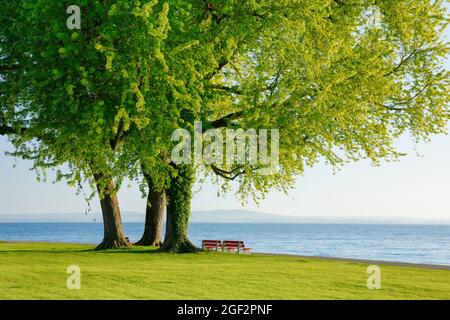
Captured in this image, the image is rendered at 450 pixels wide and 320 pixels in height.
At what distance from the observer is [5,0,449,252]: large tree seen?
21734 mm

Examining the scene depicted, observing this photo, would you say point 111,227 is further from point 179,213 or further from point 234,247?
point 234,247

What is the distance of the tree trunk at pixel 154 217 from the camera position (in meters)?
38.7

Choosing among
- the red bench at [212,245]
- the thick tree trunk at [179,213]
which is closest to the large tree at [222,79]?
the thick tree trunk at [179,213]

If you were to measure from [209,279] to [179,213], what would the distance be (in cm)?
1262

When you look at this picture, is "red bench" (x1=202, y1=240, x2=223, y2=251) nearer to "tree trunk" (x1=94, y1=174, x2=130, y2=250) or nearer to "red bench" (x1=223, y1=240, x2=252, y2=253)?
"red bench" (x1=223, y1=240, x2=252, y2=253)

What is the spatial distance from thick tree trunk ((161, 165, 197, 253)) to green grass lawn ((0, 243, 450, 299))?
9.40 ft

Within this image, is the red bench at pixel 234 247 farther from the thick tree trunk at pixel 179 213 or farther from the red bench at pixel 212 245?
the thick tree trunk at pixel 179 213

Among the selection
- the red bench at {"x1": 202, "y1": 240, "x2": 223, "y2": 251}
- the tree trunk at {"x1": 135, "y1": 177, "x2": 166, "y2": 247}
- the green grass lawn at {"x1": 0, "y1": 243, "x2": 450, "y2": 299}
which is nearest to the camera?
the green grass lawn at {"x1": 0, "y1": 243, "x2": 450, "y2": 299}

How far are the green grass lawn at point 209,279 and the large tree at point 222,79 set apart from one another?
3.99 m

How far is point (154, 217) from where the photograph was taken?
128 ft

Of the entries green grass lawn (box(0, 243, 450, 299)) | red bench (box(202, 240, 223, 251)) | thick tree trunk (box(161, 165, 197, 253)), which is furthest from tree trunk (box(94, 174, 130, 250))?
green grass lawn (box(0, 243, 450, 299))

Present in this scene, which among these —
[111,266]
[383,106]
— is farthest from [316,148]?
[111,266]

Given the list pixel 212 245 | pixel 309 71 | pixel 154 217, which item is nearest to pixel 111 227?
pixel 154 217
